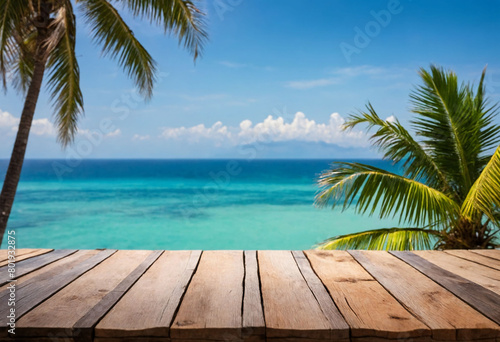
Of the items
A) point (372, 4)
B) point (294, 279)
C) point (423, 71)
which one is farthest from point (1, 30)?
point (372, 4)

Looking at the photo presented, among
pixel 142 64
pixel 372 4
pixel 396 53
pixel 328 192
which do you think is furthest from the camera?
pixel 396 53

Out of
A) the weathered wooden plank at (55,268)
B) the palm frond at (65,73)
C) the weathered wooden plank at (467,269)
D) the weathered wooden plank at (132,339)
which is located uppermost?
the palm frond at (65,73)

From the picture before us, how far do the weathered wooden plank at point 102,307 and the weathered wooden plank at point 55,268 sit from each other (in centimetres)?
37

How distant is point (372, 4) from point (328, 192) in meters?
67.8

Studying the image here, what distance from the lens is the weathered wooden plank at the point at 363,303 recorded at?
1222 millimetres

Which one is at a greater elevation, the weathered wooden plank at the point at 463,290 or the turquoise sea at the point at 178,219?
the weathered wooden plank at the point at 463,290

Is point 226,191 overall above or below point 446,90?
below

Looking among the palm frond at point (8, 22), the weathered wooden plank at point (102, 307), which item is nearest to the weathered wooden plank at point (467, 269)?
the weathered wooden plank at point (102, 307)

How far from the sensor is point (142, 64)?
20.3 feet

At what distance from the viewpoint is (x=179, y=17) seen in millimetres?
5672

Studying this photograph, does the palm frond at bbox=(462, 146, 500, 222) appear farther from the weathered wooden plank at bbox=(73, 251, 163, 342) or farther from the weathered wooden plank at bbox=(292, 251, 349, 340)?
the weathered wooden plank at bbox=(73, 251, 163, 342)

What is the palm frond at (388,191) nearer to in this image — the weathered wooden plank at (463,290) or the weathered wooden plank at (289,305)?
the weathered wooden plank at (463,290)

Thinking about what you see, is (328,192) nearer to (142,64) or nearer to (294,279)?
(294,279)

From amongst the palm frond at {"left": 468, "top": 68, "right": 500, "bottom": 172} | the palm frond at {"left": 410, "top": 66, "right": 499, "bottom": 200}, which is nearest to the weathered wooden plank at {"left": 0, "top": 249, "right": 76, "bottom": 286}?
the palm frond at {"left": 410, "top": 66, "right": 499, "bottom": 200}
